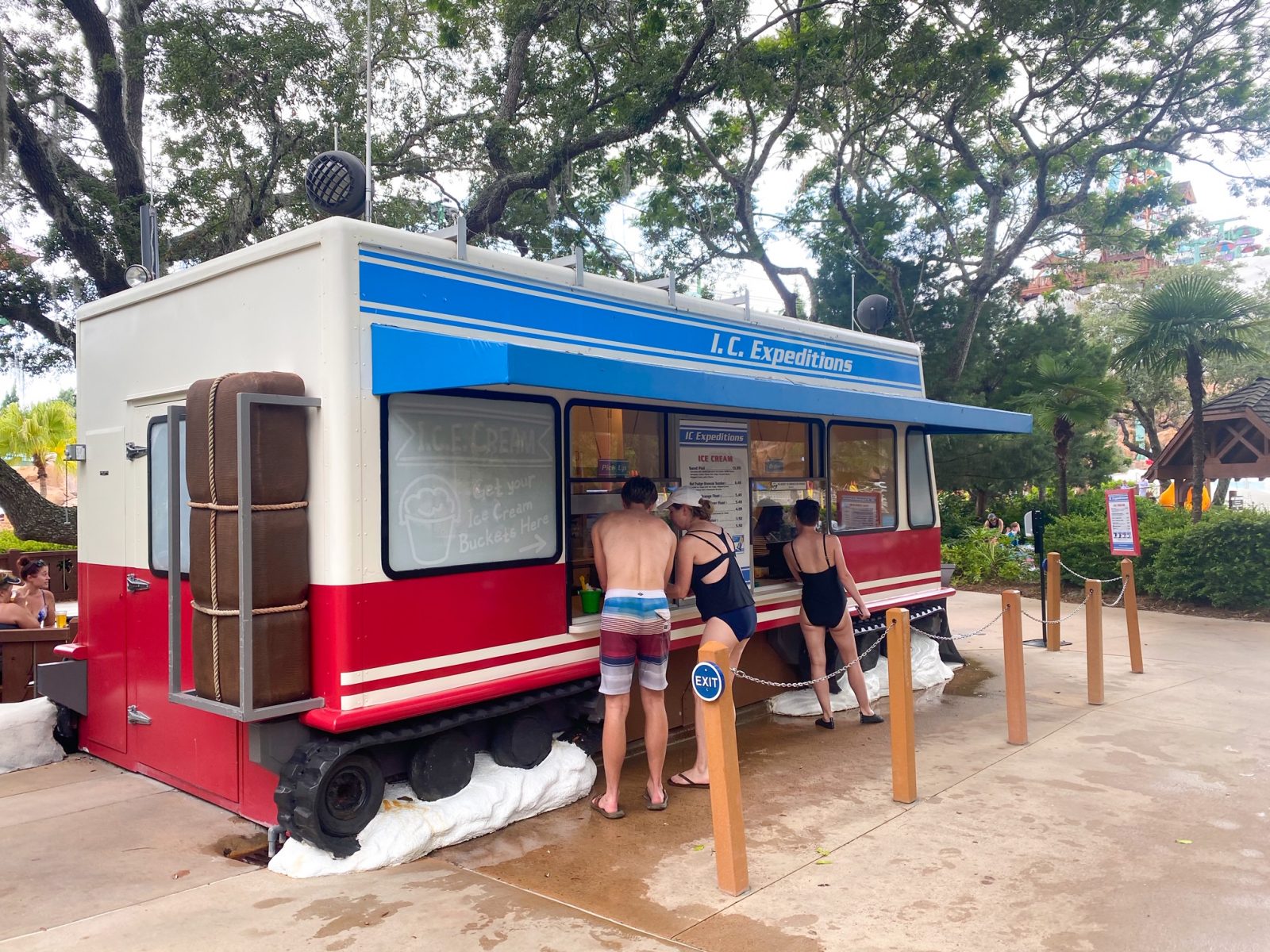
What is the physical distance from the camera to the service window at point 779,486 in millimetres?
6867

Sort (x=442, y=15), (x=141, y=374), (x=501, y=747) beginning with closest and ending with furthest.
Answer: (x=501, y=747), (x=141, y=374), (x=442, y=15)

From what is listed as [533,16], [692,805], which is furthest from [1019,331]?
[692,805]

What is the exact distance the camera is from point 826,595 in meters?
6.49

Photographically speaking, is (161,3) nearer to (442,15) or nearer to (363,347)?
(442,15)

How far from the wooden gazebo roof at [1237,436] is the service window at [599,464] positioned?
12.2 m

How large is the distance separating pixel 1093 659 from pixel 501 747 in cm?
482

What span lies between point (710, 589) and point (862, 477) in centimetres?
291

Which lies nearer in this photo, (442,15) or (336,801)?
(336,801)

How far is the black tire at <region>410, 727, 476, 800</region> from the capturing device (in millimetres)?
4453

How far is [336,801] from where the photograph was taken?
4.14 metres

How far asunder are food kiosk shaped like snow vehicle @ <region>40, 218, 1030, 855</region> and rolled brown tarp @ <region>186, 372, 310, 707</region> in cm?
1

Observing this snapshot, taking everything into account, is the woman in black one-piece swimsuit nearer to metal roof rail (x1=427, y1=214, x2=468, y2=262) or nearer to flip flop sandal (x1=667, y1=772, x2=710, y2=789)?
flip flop sandal (x1=667, y1=772, x2=710, y2=789)

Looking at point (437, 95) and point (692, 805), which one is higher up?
point (437, 95)

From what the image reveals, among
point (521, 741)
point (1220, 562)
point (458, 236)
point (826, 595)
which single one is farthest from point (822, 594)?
point (1220, 562)
